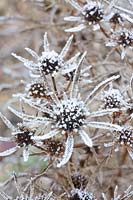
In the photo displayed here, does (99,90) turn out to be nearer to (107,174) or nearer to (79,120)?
(79,120)

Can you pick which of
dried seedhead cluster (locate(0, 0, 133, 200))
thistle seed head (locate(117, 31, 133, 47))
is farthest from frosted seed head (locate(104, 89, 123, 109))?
thistle seed head (locate(117, 31, 133, 47))

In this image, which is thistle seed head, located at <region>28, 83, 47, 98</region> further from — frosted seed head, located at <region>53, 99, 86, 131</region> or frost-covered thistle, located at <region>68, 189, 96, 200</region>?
frost-covered thistle, located at <region>68, 189, 96, 200</region>

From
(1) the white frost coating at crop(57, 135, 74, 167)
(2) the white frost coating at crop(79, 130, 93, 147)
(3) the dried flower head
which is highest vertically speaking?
(2) the white frost coating at crop(79, 130, 93, 147)

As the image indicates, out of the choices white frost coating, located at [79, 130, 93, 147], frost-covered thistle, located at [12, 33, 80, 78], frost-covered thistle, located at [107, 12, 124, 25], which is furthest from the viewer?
frost-covered thistle, located at [107, 12, 124, 25]

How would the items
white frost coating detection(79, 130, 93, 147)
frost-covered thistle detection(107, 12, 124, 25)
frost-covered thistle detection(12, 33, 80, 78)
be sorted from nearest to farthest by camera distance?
white frost coating detection(79, 130, 93, 147)
frost-covered thistle detection(12, 33, 80, 78)
frost-covered thistle detection(107, 12, 124, 25)

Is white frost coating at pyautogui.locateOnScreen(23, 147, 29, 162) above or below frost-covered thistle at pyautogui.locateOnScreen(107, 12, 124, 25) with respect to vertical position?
below

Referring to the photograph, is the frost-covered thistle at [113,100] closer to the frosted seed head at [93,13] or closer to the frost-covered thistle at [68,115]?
the frost-covered thistle at [68,115]

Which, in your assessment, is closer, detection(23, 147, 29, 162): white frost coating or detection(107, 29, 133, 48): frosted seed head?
detection(23, 147, 29, 162): white frost coating

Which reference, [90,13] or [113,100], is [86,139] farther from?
[90,13]
